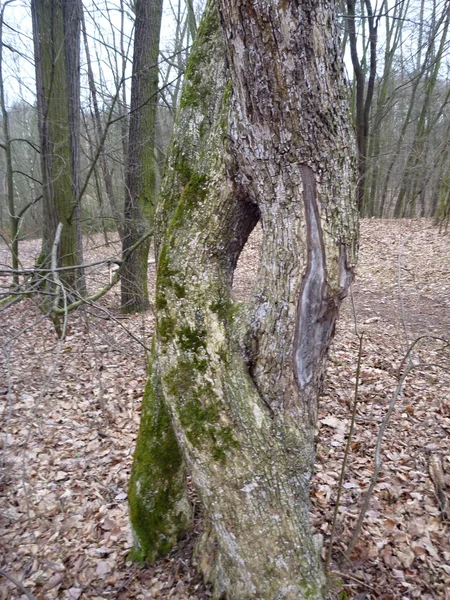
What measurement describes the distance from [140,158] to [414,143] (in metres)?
14.5

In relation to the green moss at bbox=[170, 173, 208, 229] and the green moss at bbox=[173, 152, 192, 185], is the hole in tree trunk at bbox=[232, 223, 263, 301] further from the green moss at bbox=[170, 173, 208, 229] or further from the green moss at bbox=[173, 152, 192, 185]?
the green moss at bbox=[170, 173, 208, 229]

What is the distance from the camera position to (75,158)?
716cm

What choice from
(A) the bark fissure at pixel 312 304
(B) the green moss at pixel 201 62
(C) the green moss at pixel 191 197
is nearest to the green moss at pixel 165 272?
(C) the green moss at pixel 191 197

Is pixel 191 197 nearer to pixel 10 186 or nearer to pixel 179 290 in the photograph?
pixel 179 290

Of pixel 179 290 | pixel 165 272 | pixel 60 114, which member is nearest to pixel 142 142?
pixel 60 114

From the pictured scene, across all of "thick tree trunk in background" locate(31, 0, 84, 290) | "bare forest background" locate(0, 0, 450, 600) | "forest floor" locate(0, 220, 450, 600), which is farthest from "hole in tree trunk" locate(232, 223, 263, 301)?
"thick tree trunk in background" locate(31, 0, 84, 290)

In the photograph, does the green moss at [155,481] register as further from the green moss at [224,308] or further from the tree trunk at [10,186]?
the tree trunk at [10,186]

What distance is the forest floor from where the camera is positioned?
248 cm

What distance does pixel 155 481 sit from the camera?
2.55m

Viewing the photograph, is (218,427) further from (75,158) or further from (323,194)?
(75,158)

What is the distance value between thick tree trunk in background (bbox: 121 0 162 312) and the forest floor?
143 centimetres

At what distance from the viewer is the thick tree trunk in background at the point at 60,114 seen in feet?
21.3

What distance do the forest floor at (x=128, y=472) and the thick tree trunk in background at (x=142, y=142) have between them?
4.69ft

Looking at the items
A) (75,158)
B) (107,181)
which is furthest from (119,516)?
(107,181)
